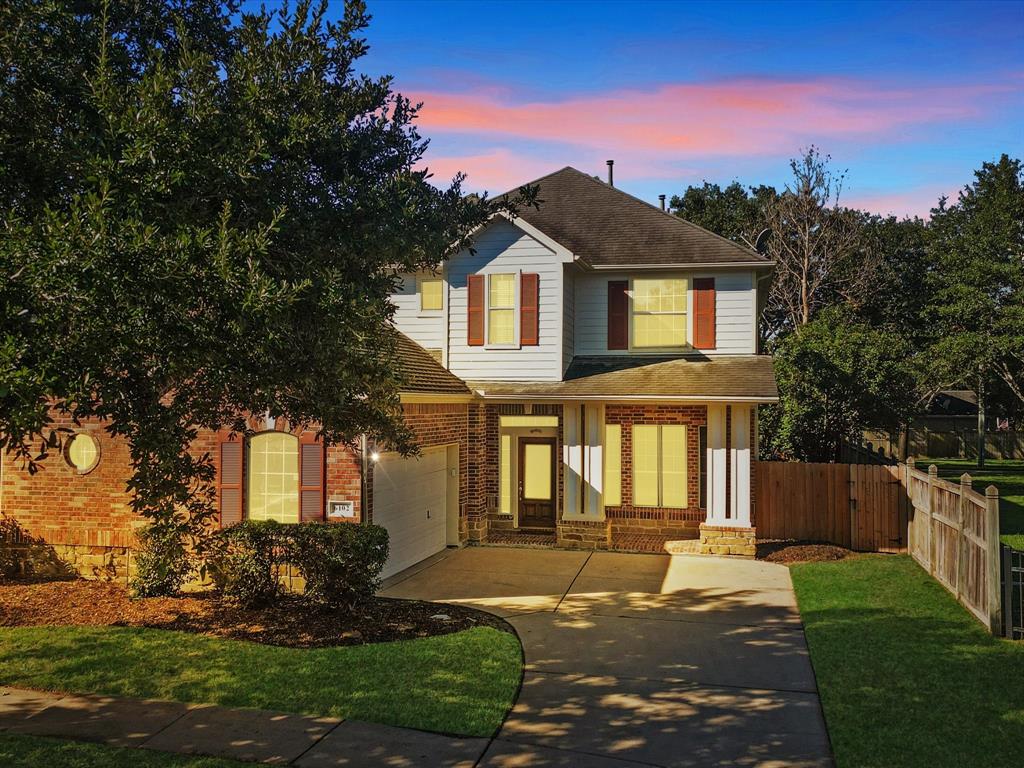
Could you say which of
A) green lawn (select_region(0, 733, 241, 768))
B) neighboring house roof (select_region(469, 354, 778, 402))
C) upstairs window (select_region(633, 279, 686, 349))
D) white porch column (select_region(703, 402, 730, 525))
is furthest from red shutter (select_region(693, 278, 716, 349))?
green lawn (select_region(0, 733, 241, 768))

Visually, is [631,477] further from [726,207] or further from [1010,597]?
[726,207]

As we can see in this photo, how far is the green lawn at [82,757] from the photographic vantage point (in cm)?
596

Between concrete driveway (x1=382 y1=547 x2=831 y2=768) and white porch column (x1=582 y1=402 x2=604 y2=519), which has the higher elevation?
white porch column (x1=582 y1=402 x2=604 y2=519)

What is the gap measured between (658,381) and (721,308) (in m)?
2.73

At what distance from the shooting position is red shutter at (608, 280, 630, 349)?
1766 centimetres

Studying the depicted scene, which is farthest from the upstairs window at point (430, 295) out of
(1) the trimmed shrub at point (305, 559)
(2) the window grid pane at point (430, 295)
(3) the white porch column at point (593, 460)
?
(1) the trimmed shrub at point (305, 559)

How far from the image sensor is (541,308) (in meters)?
16.7

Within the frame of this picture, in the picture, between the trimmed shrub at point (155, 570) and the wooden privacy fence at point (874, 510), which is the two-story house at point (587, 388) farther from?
the trimmed shrub at point (155, 570)

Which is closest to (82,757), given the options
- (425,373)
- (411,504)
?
(411,504)

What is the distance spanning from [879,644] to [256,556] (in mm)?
8149

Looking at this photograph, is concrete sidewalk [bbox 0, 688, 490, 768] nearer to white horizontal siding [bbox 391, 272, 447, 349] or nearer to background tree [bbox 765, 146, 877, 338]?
white horizontal siding [bbox 391, 272, 447, 349]

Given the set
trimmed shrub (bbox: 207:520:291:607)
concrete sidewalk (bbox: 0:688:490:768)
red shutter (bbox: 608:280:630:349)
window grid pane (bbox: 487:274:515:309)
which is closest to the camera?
concrete sidewalk (bbox: 0:688:490:768)

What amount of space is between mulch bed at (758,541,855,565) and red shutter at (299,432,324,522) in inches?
344

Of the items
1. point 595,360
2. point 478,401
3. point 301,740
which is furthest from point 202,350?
point 595,360
